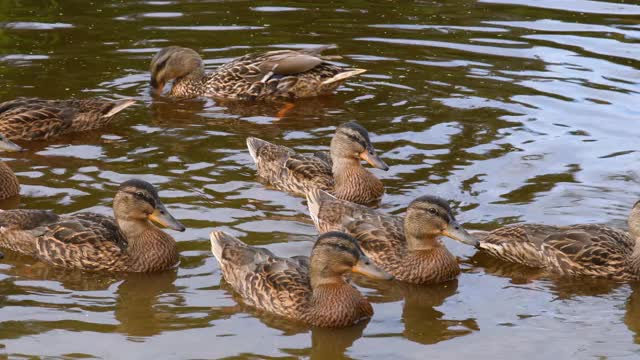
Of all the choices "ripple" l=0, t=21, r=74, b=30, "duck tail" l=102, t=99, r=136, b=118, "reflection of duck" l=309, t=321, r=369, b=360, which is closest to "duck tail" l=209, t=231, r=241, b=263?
"reflection of duck" l=309, t=321, r=369, b=360

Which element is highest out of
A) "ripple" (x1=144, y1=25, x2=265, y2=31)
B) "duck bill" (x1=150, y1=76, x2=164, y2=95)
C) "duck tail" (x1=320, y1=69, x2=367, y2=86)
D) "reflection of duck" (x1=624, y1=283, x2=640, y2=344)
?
"ripple" (x1=144, y1=25, x2=265, y2=31)

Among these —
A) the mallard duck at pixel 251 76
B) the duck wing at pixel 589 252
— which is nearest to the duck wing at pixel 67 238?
the duck wing at pixel 589 252

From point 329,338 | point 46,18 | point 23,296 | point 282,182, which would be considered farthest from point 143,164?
point 46,18

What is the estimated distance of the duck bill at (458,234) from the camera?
10.2 m

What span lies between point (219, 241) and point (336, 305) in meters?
1.29

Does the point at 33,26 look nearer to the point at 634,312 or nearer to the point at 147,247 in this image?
the point at 147,247

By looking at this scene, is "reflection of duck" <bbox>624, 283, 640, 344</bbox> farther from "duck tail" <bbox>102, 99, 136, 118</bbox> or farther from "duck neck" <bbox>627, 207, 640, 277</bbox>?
"duck tail" <bbox>102, 99, 136, 118</bbox>

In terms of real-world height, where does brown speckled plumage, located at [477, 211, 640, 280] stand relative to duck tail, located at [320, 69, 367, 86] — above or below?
below

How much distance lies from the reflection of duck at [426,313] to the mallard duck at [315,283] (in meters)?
0.36

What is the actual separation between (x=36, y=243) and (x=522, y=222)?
399 cm

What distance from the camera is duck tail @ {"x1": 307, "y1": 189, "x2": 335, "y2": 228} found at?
11047 mm

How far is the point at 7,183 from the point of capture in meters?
11.8

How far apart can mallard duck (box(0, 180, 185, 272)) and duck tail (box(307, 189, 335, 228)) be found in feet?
4.00

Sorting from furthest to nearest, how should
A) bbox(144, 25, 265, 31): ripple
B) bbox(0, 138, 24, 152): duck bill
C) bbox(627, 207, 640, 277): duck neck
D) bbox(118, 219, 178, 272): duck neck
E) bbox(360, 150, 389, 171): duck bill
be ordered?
bbox(144, 25, 265, 31): ripple
bbox(0, 138, 24, 152): duck bill
bbox(360, 150, 389, 171): duck bill
bbox(118, 219, 178, 272): duck neck
bbox(627, 207, 640, 277): duck neck
